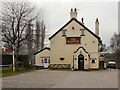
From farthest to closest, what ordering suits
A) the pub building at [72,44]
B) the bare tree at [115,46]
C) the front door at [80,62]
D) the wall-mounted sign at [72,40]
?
the bare tree at [115,46], the wall-mounted sign at [72,40], the pub building at [72,44], the front door at [80,62]

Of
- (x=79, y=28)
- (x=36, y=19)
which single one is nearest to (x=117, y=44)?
(x=79, y=28)

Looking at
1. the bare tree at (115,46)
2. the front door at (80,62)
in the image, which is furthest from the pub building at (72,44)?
the bare tree at (115,46)

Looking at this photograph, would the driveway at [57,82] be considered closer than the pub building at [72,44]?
Yes

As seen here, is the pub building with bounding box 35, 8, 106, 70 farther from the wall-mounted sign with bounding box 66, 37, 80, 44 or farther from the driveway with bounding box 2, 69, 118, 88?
the driveway with bounding box 2, 69, 118, 88

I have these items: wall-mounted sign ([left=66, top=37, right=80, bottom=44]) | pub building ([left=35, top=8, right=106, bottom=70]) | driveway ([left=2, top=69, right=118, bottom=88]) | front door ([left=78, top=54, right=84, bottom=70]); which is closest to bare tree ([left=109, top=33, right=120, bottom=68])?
pub building ([left=35, top=8, right=106, bottom=70])

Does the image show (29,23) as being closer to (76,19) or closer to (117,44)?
(76,19)

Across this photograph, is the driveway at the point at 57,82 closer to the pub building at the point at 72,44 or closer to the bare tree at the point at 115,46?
the pub building at the point at 72,44

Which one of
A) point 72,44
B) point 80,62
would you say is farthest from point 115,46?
point 80,62

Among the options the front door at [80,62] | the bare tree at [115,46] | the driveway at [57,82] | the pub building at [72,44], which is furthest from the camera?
the bare tree at [115,46]

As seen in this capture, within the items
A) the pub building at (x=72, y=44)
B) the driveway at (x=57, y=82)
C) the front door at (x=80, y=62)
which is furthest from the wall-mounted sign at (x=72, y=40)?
the driveway at (x=57, y=82)

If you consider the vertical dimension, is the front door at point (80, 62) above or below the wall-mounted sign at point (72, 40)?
below

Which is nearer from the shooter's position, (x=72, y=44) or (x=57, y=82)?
(x=57, y=82)

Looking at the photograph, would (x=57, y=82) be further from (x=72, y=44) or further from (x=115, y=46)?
(x=115, y=46)

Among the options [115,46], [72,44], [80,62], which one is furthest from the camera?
[115,46]
